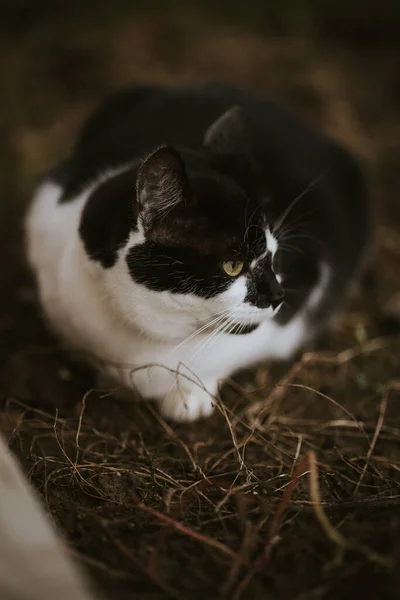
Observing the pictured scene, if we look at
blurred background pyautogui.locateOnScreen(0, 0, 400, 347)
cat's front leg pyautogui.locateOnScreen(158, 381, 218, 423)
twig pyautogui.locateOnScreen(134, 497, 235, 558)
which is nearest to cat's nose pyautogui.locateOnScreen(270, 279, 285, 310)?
cat's front leg pyautogui.locateOnScreen(158, 381, 218, 423)

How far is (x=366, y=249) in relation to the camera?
A: 6.40ft

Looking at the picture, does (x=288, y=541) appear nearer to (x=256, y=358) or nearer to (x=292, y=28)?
(x=256, y=358)

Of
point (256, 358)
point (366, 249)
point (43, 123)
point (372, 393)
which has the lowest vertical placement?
point (372, 393)

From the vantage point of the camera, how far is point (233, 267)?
121cm

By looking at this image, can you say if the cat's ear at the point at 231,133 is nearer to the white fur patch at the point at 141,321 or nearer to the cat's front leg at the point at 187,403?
the white fur patch at the point at 141,321

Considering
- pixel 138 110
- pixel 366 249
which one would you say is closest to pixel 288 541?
pixel 366 249

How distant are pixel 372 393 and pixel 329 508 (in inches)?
25.5

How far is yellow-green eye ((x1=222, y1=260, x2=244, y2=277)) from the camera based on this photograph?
1195 millimetres

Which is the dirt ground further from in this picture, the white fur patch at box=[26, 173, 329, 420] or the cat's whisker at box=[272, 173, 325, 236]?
the cat's whisker at box=[272, 173, 325, 236]

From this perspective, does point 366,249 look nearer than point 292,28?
Yes

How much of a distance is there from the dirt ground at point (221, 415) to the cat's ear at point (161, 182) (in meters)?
0.52

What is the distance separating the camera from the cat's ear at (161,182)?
1.10 meters

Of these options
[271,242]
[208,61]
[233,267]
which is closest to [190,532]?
[233,267]

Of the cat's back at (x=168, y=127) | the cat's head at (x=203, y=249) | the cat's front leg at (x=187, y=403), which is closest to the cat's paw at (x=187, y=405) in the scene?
the cat's front leg at (x=187, y=403)
